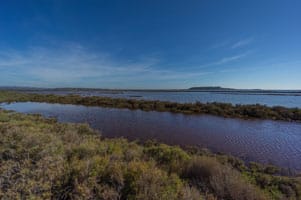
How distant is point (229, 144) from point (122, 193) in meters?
8.91

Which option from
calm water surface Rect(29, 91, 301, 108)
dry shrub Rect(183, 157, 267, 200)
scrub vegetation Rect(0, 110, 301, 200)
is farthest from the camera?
calm water surface Rect(29, 91, 301, 108)

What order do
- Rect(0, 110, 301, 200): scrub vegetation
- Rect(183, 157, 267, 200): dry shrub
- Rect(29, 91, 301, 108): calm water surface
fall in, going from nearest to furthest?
1. Rect(0, 110, 301, 200): scrub vegetation
2. Rect(183, 157, 267, 200): dry shrub
3. Rect(29, 91, 301, 108): calm water surface

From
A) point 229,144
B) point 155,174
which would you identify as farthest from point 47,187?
point 229,144

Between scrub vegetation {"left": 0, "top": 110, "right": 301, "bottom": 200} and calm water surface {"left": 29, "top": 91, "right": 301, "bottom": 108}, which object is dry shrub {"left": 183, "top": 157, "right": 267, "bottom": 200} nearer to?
scrub vegetation {"left": 0, "top": 110, "right": 301, "bottom": 200}

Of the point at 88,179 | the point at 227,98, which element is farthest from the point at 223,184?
the point at 227,98

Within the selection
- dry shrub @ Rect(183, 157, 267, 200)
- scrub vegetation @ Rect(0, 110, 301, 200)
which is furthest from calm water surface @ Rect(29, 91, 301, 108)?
scrub vegetation @ Rect(0, 110, 301, 200)

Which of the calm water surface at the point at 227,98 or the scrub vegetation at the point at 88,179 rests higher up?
the scrub vegetation at the point at 88,179

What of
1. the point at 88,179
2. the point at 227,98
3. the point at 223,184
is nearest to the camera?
the point at 88,179

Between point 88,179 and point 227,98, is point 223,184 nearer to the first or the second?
point 88,179

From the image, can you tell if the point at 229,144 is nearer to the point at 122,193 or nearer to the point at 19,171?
the point at 122,193

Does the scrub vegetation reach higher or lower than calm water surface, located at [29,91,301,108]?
higher

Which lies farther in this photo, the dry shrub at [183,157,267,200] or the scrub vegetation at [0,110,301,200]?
the dry shrub at [183,157,267,200]

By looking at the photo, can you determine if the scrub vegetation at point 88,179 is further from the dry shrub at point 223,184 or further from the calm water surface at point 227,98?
the calm water surface at point 227,98

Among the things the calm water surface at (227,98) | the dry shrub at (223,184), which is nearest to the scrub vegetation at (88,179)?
the dry shrub at (223,184)
